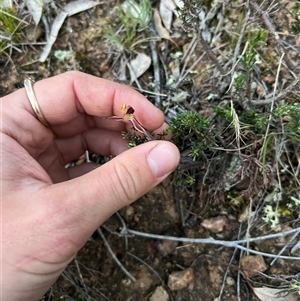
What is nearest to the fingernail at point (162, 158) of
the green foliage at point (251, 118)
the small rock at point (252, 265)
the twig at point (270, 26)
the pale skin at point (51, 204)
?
the pale skin at point (51, 204)

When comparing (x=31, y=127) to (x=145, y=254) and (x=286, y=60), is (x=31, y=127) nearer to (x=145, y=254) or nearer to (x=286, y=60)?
(x=145, y=254)

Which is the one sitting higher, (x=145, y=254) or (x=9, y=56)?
(x=9, y=56)

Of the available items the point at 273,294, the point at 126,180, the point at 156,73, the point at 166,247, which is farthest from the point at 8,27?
the point at 273,294

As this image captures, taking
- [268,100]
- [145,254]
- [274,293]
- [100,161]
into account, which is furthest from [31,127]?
[274,293]

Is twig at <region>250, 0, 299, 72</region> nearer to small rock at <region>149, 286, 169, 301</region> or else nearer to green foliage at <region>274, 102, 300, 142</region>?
green foliage at <region>274, 102, 300, 142</region>

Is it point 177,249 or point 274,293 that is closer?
point 274,293
